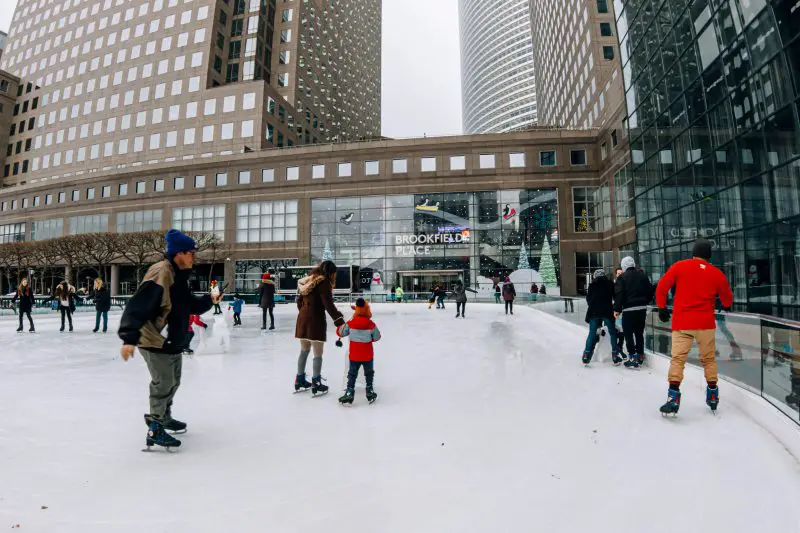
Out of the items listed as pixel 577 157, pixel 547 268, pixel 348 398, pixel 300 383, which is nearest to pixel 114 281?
pixel 547 268

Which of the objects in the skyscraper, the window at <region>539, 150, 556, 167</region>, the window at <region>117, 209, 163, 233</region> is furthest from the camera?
the skyscraper

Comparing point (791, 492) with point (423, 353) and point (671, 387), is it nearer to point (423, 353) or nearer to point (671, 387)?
point (671, 387)

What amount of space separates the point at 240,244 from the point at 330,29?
1953 inches

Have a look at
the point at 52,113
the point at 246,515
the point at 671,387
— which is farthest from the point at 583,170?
the point at 52,113

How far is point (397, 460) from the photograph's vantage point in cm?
316

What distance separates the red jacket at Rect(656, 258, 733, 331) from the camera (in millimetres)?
4164

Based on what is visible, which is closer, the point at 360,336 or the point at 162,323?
the point at 162,323

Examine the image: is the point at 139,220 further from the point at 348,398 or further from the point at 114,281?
the point at 348,398

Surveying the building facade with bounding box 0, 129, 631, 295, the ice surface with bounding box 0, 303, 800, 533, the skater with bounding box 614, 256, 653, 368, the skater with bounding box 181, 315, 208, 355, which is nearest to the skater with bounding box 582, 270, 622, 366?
the skater with bounding box 614, 256, 653, 368

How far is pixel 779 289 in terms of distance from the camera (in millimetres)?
10305

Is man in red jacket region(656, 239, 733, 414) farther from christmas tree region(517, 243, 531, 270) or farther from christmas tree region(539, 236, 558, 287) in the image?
christmas tree region(539, 236, 558, 287)

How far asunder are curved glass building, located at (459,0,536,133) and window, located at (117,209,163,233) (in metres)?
82.8

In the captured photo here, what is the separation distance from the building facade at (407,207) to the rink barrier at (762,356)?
102 feet

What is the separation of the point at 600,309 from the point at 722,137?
969 cm
